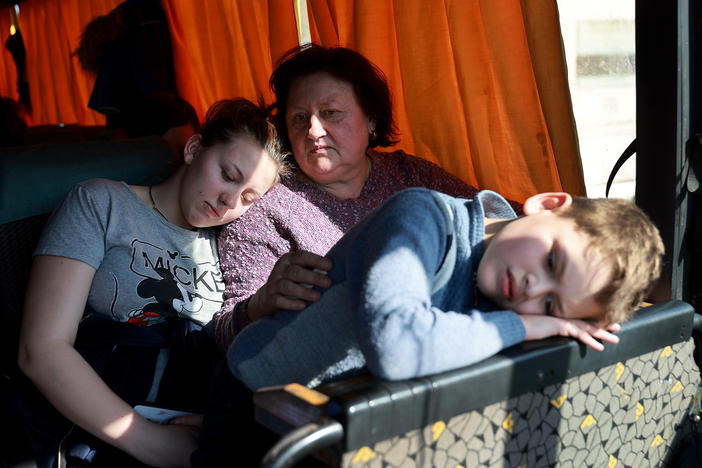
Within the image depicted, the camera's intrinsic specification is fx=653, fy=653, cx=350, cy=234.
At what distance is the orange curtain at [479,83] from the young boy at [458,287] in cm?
83

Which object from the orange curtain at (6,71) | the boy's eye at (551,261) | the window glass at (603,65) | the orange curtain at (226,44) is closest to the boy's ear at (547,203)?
the boy's eye at (551,261)

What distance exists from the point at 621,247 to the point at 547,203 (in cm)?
19

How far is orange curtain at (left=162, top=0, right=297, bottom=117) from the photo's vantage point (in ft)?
9.88

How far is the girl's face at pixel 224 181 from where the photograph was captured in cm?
171

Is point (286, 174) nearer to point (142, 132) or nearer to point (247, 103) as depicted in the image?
point (247, 103)

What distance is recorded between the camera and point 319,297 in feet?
4.00

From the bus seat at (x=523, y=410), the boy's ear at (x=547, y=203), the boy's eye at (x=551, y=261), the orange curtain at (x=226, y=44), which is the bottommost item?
the bus seat at (x=523, y=410)

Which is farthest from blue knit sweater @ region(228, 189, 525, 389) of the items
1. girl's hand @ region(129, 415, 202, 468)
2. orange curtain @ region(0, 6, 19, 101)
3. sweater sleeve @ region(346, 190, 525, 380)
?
orange curtain @ region(0, 6, 19, 101)

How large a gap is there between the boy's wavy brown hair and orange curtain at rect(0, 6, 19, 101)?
6311mm

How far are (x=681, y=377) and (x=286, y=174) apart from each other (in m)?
1.18

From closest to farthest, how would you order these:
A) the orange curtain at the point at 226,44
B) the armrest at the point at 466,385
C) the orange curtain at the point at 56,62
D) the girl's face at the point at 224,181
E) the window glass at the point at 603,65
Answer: the armrest at the point at 466,385 → the girl's face at the point at 224,181 → the window glass at the point at 603,65 → the orange curtain at the point at 226,44 → the orange curtain at the point at 56,62

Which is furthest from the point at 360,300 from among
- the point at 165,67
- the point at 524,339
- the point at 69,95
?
the point at 69,95

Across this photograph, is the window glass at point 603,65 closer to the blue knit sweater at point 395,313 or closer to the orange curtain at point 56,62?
the blue knit sweater at point 395,313

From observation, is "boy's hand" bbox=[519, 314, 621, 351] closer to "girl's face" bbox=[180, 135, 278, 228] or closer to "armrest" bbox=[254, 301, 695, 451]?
"armrest" bbox=[254, 301, 695, 451]
